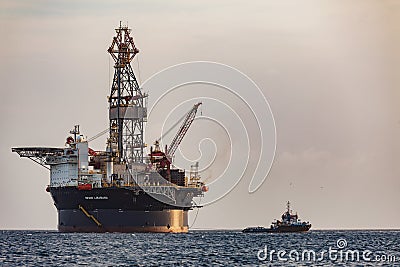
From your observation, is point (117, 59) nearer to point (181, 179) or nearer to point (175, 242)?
point (181, 179)

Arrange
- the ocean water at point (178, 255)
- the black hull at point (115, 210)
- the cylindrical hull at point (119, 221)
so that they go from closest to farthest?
the ocean water at point (178, 255) < the black hull at point (115, 210) < the cylindrical hull at point (119, 221)

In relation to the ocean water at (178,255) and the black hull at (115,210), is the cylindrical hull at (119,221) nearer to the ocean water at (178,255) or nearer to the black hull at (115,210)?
the black hull at (115,210)

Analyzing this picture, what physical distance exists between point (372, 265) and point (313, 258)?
867 cm

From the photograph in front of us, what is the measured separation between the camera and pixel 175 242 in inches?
4599

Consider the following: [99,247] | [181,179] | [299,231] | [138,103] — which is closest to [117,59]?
[138,103]

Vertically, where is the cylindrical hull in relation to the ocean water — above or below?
above

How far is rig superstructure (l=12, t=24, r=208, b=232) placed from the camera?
13875cm

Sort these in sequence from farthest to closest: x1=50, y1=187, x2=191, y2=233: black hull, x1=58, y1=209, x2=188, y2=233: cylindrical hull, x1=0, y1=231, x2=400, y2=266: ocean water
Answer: x1=58, y1=209, x2=188, y2=233: cylindrical hull → x1=50, y1=187, x2=191, y2=233: black hull → x1=0, y1=231, x2=400, y2=266: ocean water

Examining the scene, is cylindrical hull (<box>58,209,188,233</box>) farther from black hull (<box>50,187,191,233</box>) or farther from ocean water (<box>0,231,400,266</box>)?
ocean water (<box>0,231,400,266</box>)

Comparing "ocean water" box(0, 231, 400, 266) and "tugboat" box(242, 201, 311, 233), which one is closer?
"ocean water" box(0, 231, 400, 266)

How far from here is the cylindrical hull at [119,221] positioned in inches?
5463

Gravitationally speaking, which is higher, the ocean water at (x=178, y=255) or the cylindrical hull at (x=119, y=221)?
the cylindrical hull at (x=119, y=221)

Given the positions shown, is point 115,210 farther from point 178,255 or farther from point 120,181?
point 178,255

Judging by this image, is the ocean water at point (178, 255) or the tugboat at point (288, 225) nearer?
the ocean water at point (178, 255)
